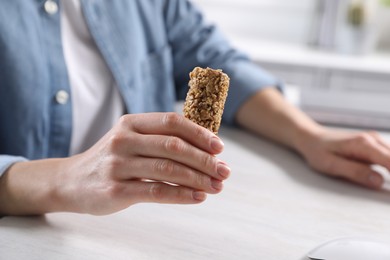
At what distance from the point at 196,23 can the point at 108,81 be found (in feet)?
1.05

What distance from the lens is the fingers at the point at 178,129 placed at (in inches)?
25.5

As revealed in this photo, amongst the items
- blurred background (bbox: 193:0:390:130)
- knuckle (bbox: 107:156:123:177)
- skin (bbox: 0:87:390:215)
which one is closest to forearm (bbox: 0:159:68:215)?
skin (bbox: 0:87:390:215)

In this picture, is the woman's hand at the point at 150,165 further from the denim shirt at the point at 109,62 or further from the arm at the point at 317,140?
the arm at the point at 317,140

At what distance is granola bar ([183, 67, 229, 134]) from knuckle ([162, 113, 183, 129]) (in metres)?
0.02

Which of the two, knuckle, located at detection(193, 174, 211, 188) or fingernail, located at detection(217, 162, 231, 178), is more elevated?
fingernail, located at detection(217, 162, 231, 178)

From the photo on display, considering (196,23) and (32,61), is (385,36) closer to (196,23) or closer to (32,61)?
(196,23)

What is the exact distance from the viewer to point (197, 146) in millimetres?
654

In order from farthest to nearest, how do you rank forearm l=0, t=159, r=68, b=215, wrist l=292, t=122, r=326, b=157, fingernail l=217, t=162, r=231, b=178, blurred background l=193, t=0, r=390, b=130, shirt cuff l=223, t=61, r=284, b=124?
blurred background l=193, t=0, r=390, b=130 → shirt cuff l=223, t=61, r=284, b=124 → wrist l=292, t=122, r=326, b=157 → forearm l=0, t=159, r=68, b=215 → fingernail l=217, t=162, r=231, b=178

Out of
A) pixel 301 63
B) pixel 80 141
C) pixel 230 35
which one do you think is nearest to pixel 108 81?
pixel 80 141

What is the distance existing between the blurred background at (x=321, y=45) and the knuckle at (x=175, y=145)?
4.87 feet

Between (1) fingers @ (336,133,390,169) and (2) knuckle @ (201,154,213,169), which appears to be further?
(1) fingers @ (336,133,390,169)

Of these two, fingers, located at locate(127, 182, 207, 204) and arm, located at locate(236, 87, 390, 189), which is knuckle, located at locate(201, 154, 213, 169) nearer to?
fingers, located at locate(127, 182, 207, 204)

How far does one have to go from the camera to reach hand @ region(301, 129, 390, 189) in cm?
98

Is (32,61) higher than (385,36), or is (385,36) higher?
(385,36)
